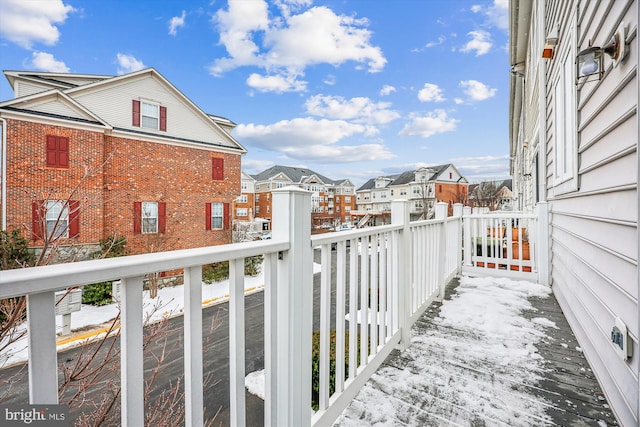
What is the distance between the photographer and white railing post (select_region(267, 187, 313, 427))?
115cm

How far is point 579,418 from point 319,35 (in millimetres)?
11399

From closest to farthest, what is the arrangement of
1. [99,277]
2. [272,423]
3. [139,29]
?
1. [99,277]
2. [272,423]
3. [139,29]

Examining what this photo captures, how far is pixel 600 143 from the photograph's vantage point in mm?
1785

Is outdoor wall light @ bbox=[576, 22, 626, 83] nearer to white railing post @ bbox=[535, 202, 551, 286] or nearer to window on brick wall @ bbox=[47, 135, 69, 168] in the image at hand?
white railing post @ bbox=[535, 202, 551, 286]

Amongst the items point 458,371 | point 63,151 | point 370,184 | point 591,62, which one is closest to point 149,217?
point 63,151

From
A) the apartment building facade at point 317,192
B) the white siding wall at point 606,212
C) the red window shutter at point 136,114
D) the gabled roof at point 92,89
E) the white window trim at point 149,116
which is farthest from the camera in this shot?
the apartment building facade at point 317,192

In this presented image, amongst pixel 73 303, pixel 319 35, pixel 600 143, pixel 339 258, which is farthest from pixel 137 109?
pixel 600 143

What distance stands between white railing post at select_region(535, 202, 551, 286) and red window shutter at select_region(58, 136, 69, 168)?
30.1 ft

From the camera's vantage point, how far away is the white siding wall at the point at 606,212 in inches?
52.8

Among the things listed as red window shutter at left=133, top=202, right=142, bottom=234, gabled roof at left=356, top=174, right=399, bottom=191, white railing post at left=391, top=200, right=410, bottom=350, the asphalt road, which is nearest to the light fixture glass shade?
white railing post at left=391, top=200, right=410, bottom=350

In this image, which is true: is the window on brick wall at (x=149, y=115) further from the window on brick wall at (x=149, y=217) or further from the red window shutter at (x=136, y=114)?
the window on brick wall at (x=149, y=217)

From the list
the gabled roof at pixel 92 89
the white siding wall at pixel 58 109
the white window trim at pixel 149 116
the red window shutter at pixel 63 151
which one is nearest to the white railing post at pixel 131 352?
the red window shutter at pixel 63 151

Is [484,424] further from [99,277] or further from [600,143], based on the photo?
[99,277]

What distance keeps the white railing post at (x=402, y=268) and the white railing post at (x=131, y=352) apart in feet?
5.82
